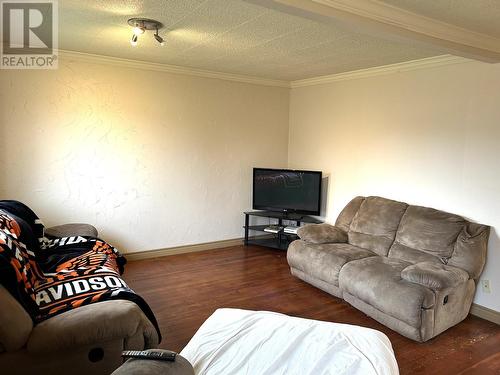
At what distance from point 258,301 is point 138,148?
90.2 inches

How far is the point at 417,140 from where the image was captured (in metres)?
3.79

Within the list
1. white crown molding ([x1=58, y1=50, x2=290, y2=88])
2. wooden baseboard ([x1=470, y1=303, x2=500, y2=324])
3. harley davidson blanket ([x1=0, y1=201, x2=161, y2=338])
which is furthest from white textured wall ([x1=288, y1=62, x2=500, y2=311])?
harley davidson blanket ([x1=0, y1=201, x2=161, y2=338])

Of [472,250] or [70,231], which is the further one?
[70,231]

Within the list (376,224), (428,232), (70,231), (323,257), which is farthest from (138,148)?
(428,232)

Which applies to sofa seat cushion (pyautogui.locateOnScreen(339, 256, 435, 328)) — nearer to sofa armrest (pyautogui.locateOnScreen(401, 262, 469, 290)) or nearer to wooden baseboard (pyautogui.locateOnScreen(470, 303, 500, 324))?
sofa armrest (pyautogui.locateOnScreen(401, 262, 469, 290))

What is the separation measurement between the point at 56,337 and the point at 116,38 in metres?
2.56

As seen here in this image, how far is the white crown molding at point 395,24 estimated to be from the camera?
1.94 metres

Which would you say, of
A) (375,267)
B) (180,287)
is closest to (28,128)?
(180,287)

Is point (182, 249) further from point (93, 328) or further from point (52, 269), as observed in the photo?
point (93, 328)

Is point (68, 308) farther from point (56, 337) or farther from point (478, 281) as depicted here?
point (478, 281)

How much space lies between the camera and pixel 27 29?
3.09 m

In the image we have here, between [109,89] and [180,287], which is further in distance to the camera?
[109,89]

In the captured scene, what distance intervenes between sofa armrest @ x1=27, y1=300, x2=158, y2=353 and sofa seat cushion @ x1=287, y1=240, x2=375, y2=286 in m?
1.94
